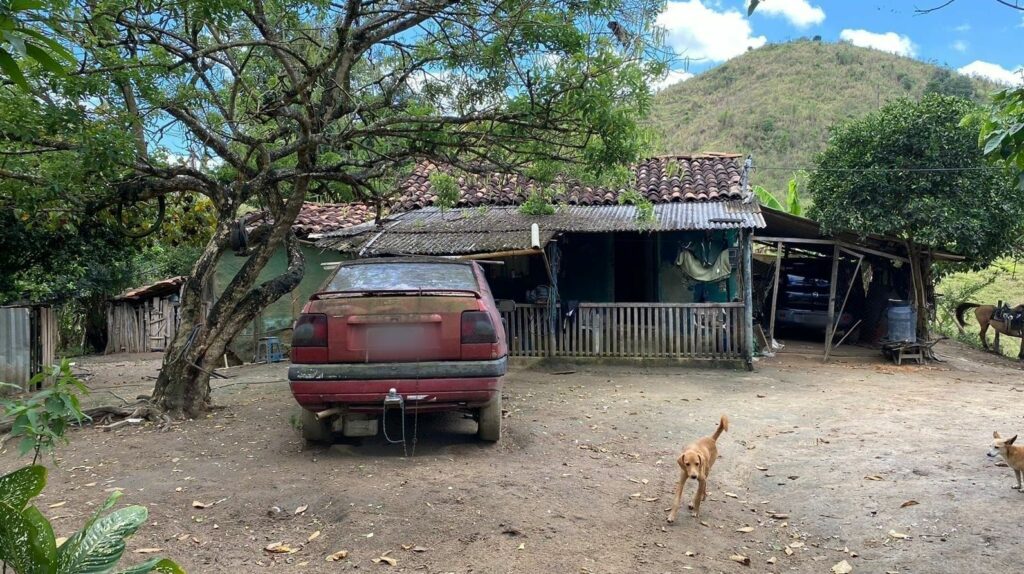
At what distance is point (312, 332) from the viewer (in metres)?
4.99

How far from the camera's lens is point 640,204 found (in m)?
8.59

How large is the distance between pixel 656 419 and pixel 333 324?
375 cm

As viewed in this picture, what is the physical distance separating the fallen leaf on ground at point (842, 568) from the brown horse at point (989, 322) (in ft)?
42.6

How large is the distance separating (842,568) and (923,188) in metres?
10.2

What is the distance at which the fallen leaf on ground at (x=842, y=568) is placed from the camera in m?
3.48

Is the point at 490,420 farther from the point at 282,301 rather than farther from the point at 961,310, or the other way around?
the point at 961,310

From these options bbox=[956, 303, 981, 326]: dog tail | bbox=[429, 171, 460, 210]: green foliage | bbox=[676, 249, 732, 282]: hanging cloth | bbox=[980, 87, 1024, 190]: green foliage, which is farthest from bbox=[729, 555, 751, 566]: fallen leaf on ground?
bbox=[956, 303, 981, 326]: dog tail

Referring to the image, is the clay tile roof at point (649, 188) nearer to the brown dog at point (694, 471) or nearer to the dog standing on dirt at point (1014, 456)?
the dog standing on dirt at point (1014, 456)

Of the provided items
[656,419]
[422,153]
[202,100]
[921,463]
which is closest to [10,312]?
[202,100]

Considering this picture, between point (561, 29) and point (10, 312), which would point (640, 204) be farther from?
point (10, 312)

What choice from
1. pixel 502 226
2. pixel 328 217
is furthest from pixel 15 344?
pixel 502 226

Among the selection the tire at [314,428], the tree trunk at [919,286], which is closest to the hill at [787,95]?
the tree trunk at [919,286]

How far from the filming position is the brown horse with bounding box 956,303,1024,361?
1374cm

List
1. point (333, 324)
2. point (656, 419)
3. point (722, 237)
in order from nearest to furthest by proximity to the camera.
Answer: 1. point (333, 324)
2. point (656, 419)
3. point (722, 237)
